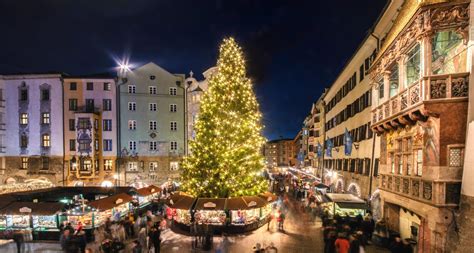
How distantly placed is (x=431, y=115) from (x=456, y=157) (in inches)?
70.6

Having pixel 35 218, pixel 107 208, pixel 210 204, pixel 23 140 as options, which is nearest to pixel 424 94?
pixel 210 204

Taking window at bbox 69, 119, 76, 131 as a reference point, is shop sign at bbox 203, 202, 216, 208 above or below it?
below

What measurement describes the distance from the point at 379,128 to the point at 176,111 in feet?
112

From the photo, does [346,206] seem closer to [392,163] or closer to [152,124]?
[392,163]

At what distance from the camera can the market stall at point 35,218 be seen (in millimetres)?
19761

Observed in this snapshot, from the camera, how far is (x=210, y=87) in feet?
81.1

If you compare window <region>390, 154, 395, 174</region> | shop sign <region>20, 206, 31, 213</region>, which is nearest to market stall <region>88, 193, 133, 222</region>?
A: shop sign <region>20, 206, 31, 213</region>

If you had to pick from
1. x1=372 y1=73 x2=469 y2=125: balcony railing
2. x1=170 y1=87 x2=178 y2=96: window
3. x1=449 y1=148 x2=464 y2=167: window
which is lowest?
x1=449 y1=148 x2=464 y2=167: window

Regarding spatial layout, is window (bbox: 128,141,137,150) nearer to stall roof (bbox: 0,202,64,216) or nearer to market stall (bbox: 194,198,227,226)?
stall roof (bbox: 0,202,64,216)

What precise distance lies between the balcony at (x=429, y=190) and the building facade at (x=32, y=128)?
44.3 metres

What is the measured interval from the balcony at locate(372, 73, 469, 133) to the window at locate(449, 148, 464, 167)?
1.66 meters

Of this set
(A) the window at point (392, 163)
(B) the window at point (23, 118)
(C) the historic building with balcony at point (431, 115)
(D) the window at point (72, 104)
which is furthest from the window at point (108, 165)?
(C) the historic building with balcony at point (431, 115)

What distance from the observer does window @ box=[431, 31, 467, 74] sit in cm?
1305

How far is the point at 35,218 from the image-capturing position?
20.6 meters
